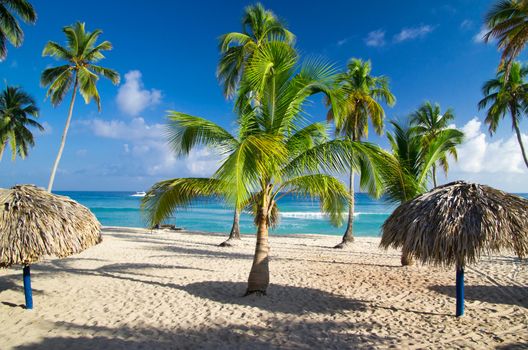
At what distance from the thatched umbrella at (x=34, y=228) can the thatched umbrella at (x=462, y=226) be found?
613 cm

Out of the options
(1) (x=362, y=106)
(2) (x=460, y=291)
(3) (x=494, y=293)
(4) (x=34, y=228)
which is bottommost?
(3) (x=494, y=293)

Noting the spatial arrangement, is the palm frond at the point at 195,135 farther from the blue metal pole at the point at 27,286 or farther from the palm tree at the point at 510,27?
the palm tree at the point at 510,27

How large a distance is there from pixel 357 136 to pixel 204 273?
9.83m

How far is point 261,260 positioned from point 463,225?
3612 millimetres

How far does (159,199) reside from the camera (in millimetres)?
6672

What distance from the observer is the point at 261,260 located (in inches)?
255

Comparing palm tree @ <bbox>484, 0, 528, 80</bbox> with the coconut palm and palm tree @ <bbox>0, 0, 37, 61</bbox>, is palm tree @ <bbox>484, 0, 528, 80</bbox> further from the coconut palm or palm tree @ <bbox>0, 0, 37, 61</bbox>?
palm tree @ <bbox>0, 0, 37, 61</bbox>

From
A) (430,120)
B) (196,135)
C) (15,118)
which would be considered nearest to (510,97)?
(430,120)

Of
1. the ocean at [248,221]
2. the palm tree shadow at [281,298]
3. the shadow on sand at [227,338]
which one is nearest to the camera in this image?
the shadow on sand at [227,338]

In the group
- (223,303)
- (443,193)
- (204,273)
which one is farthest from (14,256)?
(443,193)

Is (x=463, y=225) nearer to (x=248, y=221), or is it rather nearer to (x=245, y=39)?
(x=245, y=39)

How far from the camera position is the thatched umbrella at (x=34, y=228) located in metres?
5.41

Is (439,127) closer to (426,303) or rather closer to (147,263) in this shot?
(426,303)

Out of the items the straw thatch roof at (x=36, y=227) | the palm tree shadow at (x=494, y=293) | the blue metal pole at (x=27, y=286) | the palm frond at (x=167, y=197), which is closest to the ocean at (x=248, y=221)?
the palm frond at (x=167, y=197)
